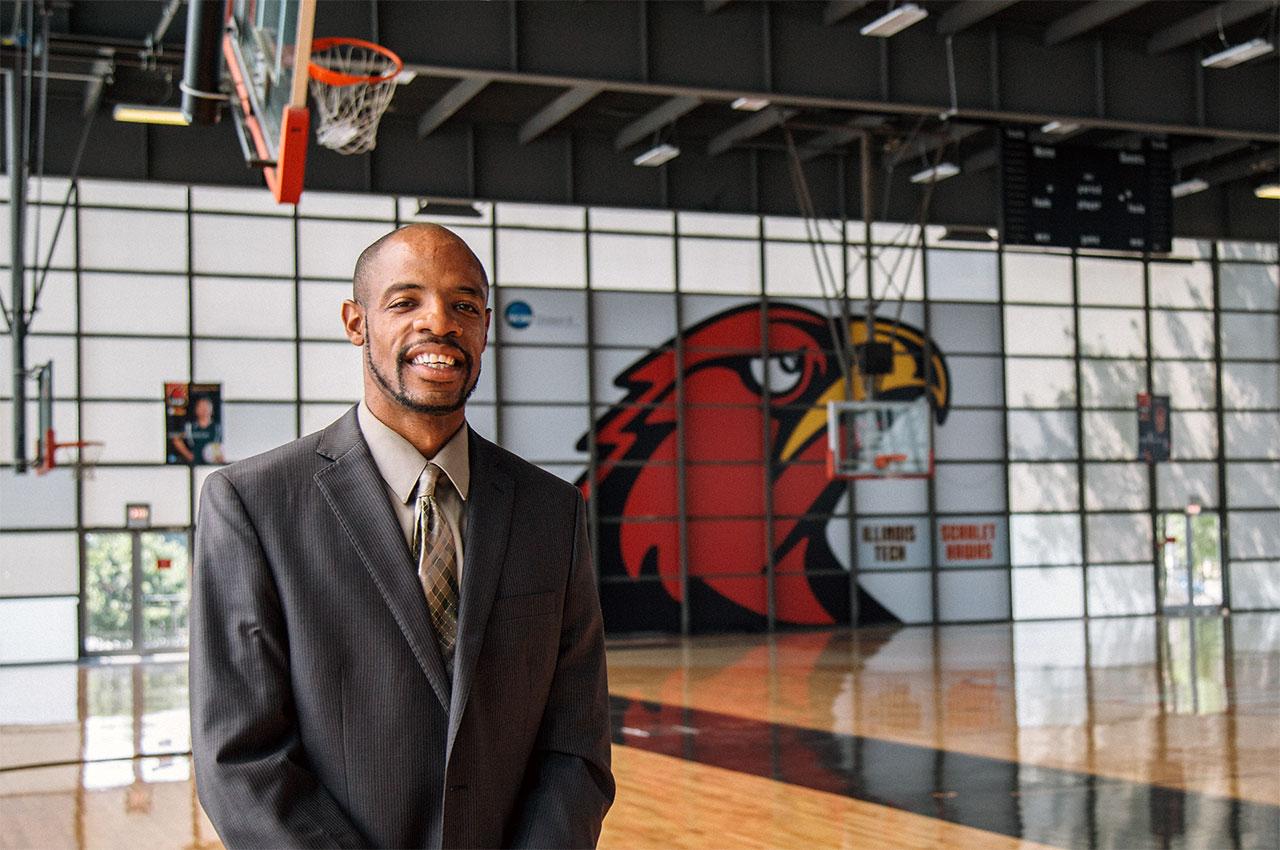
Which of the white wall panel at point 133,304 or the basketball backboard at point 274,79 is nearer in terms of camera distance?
the basketball backboard at point 274,79

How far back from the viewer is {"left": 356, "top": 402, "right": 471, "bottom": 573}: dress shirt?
8.05 ft

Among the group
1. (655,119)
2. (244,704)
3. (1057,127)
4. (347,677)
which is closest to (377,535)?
(347,677)

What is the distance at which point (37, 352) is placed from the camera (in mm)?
20953

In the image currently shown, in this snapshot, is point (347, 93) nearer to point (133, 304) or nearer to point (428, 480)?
point (133, 304)

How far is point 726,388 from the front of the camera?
25.1m

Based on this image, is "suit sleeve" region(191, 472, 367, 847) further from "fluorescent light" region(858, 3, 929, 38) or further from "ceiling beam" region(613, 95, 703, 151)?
"ceiling beam" region(613, 95, 703, 151)

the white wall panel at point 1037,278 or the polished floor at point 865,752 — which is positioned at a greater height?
the white wall panel at point 1037,278

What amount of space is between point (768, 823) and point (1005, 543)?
1855 centimetres

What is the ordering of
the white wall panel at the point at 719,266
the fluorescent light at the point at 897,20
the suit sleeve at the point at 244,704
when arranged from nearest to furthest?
the suit sleeve at the point at 244,704 < the fluorescent light at the point at 897,20 < the white wall panel at the point at 719,266

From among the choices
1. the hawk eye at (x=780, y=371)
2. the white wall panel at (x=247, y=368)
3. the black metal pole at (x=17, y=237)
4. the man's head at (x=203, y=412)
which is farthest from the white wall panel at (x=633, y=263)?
the black metal pole at (x=17, y=237)

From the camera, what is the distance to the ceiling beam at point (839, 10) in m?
16.2

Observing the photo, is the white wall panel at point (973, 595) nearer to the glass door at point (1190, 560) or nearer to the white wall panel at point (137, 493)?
the glass door at point (1190, 560)

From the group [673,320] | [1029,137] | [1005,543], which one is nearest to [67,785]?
[1029,137]

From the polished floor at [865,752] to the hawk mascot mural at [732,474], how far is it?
451 centimetres
